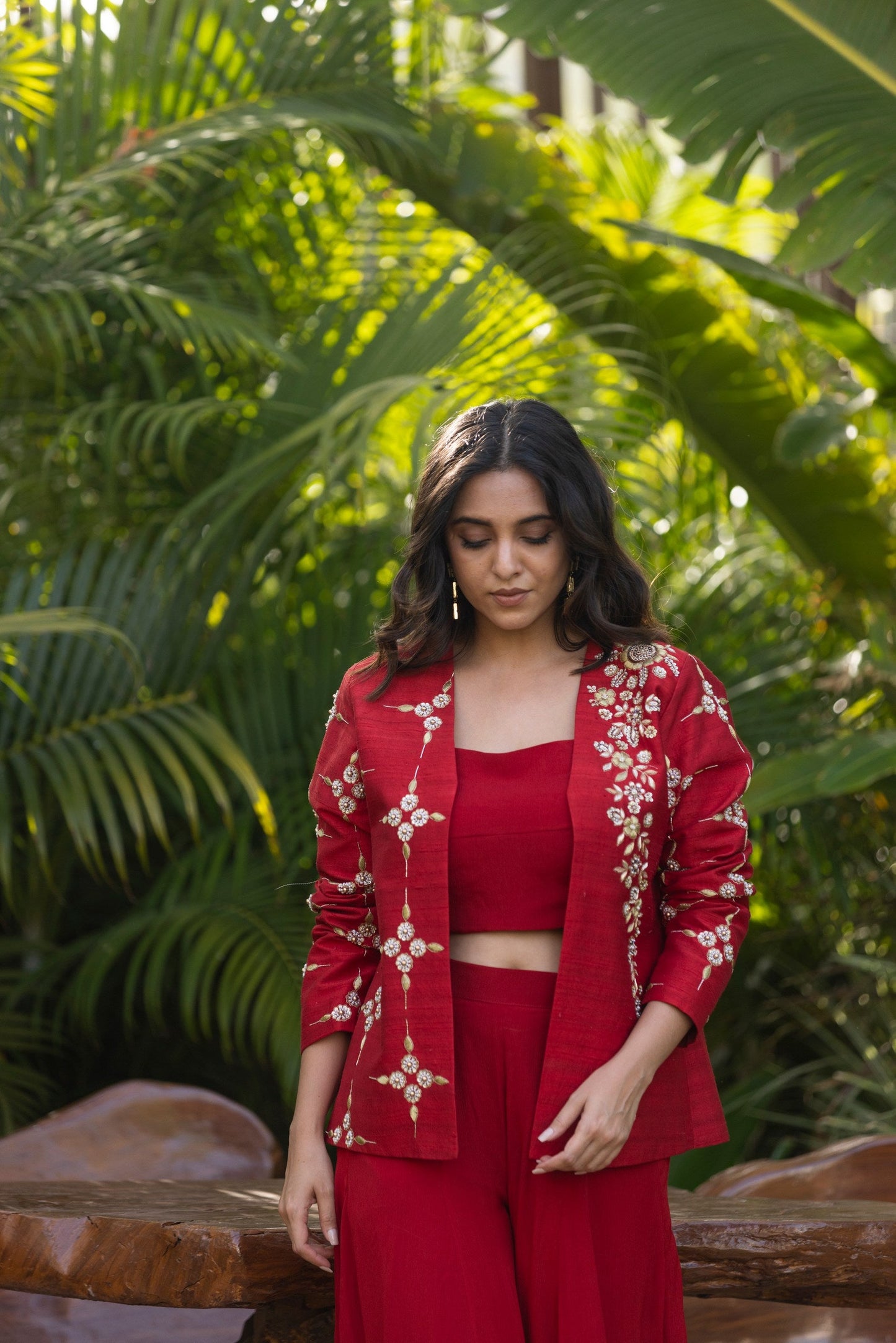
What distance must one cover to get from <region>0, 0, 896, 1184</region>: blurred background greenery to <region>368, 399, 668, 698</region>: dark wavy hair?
1.23m

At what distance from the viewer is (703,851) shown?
5.96 feet

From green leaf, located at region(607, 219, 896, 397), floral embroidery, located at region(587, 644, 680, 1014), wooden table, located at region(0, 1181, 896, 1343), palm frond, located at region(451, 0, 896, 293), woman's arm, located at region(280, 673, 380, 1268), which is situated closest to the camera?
floral embroidery, located at region(587, 644, 680, 1014)

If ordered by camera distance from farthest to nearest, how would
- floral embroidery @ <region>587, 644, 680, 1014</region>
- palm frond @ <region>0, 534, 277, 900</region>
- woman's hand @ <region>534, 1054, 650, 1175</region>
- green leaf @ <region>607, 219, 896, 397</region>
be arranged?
green leaf @ <region>607, 219, 896, 397</region>, palm frond @ <region>0, 534, 277, 900</region>, floral embroidery @ <region>587, 644, 680, 1014</region>, woman's hand @ <region>534, 1054, 650, 1175</region>

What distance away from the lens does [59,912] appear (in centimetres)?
425

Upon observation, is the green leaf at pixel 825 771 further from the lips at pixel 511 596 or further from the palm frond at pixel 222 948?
the lips at pixel 511 596

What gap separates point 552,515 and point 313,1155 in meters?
0.89

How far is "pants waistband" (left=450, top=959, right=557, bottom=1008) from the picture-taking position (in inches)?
70.6

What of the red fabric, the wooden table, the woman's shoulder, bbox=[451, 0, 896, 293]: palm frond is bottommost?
the wooden table

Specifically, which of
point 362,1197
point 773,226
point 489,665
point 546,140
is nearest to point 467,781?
point 489,665

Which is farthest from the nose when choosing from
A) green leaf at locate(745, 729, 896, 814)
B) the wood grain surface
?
green leaf at locate(745, 729, 896, 814)

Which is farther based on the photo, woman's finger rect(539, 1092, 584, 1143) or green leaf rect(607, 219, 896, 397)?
green leaf rect(607, 219, 896, 397)

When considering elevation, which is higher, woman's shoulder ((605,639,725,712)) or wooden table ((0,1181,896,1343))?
woman's shoulder ((605,639,725,712))

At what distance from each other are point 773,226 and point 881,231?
2366mm

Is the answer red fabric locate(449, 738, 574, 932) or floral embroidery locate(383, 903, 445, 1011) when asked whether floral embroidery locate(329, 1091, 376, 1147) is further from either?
red fabric locate(449, 738, 574, 932)
